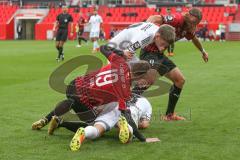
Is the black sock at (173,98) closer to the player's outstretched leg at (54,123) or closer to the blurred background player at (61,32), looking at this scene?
the player's outstretched leg at (54,123)

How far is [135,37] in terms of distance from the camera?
A: 7070 mm

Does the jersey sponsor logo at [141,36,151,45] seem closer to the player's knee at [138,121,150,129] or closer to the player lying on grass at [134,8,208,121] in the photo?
the player lying on grass at [134,8,208,121]

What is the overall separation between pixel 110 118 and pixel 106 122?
0.09 metres

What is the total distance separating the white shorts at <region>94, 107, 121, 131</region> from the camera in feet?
21.4

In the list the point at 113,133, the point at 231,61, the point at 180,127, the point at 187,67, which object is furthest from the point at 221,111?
the point at 231,61

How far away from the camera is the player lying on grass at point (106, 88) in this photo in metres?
6.40

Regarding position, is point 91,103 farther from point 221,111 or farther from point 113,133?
point 221,111

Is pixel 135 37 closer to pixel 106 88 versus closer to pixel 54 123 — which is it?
pixel 106 88

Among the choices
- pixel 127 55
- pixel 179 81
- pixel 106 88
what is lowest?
pixel 179 81

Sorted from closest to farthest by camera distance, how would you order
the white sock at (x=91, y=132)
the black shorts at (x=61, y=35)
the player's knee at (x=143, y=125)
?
the white sock at (x=91, y=132) → the player's knee at (x=143, y=125) → the black shorts at (x=61, y=35)

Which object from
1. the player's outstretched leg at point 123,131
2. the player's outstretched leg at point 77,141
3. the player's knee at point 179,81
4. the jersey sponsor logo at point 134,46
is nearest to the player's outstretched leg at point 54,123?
the player's outstretched leg at point 77,141

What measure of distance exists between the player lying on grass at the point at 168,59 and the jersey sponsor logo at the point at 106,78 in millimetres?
1094

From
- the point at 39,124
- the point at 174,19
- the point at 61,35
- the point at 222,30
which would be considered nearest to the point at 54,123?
the point at 39,124

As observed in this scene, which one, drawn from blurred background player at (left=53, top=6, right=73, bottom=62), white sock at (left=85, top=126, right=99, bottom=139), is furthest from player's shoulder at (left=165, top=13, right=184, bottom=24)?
blurred background player at (left=53, top=6, right=73, bottom=62)
